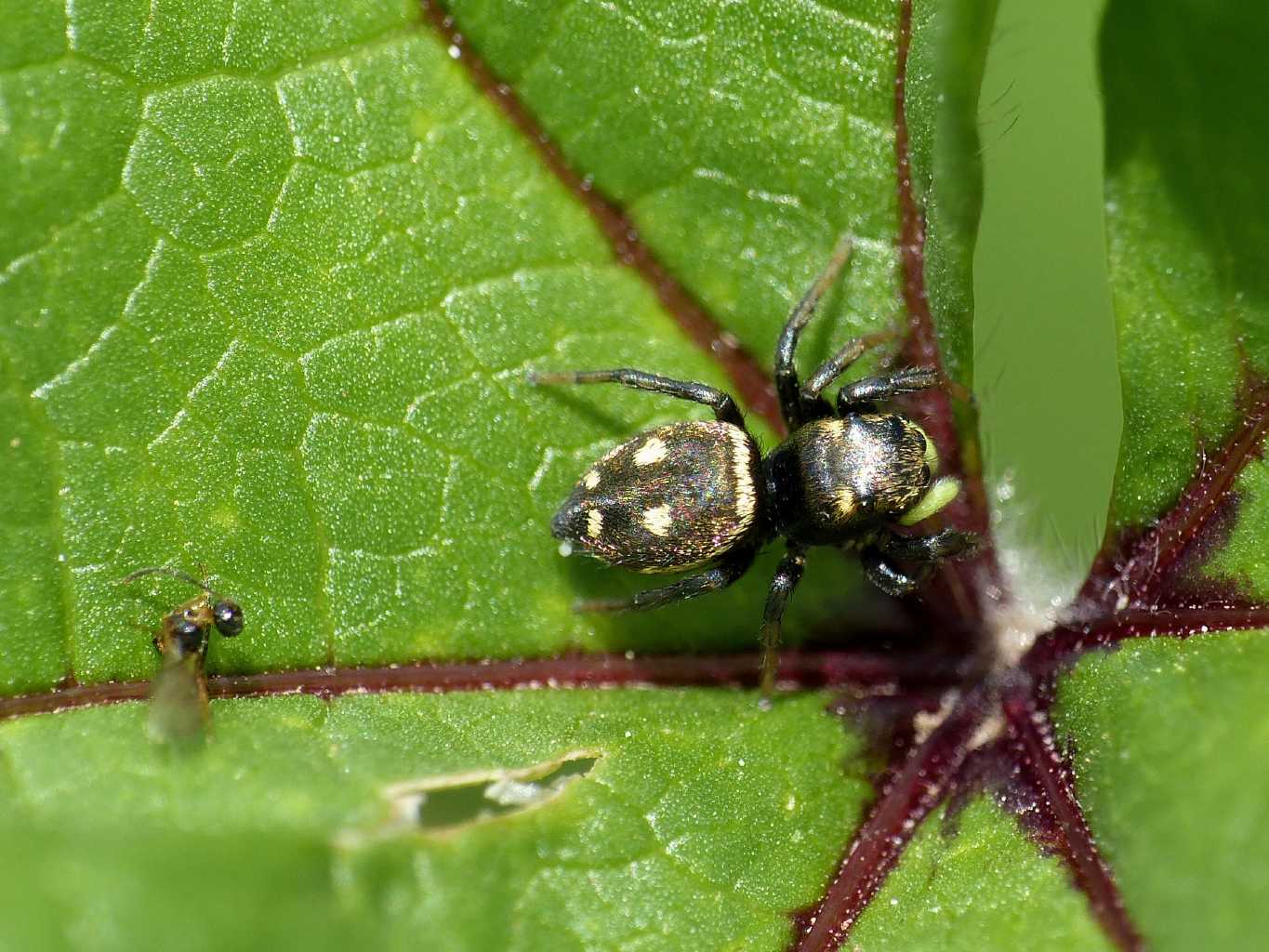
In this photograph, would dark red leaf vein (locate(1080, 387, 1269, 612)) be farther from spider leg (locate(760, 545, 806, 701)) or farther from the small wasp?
the small wasp

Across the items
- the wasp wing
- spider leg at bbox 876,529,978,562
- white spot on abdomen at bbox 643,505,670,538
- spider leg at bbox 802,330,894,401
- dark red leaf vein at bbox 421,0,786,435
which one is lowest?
spider leg at bbox 876,529,978,562

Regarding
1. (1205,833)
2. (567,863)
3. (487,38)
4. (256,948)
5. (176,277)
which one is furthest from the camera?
(487,38)

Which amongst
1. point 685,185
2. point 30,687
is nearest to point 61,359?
point 30,687

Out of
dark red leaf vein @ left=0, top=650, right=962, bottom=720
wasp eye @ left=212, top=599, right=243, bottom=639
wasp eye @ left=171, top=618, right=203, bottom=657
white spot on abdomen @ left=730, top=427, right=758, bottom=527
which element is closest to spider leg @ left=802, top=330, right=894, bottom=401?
white spot on abdomen @ left=730, top=427, right=758, bottom=527

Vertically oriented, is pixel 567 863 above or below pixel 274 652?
below

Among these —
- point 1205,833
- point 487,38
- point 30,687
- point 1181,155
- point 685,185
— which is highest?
point 487,38

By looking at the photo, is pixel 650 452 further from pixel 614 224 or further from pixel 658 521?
pixel 614 224

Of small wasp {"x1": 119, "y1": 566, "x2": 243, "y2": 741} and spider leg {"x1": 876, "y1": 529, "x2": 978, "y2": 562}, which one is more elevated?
small wasp {"x1": 119, "y1": 566, "x2": 243, "y2": 741}

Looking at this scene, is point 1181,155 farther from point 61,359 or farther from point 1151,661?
point 61,359
